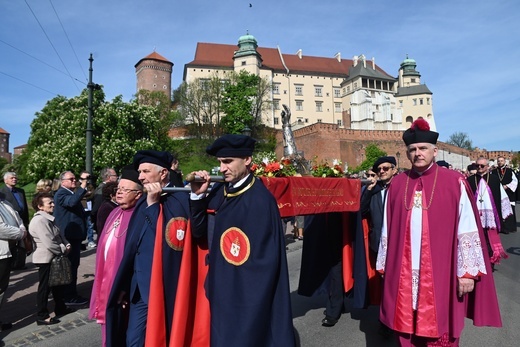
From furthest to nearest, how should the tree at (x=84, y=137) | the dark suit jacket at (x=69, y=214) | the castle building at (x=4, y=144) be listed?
the castle building at (x=4, y=144)
the tree at (x=84, y=137)
the dark suit jacket at (x=69, y=214)

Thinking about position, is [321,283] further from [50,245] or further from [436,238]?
[50,245]

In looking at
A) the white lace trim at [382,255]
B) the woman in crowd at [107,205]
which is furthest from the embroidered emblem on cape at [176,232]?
the woman in crowd at [107,205]

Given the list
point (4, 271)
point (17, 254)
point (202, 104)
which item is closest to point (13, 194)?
point (17, 254)

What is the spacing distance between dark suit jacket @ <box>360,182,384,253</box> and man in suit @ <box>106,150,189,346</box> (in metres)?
2.83

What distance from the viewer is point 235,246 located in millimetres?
2990

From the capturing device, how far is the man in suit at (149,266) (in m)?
3.31

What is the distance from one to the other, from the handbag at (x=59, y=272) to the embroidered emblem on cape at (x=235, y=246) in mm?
3853

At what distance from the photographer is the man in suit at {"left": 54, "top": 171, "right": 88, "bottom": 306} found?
6699 millimetres

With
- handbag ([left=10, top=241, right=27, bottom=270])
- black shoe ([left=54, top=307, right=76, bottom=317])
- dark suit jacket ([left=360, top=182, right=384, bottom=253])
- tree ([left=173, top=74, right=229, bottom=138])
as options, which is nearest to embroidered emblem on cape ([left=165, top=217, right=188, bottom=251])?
dark suit jacket ([left=360, top=182, right=384, bottom=253])

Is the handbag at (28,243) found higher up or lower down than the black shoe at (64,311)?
higher up

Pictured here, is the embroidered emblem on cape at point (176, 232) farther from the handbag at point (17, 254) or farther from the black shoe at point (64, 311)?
the black shoe at point (64, 311)

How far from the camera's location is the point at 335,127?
6619cm

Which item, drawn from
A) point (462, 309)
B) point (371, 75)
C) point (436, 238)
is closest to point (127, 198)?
point (436, 238)

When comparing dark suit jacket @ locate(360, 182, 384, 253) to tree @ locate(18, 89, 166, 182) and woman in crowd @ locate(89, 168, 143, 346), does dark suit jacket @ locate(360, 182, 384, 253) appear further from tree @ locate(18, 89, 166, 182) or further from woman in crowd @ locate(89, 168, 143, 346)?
tree @ locate(18, 89, 166, 182)
